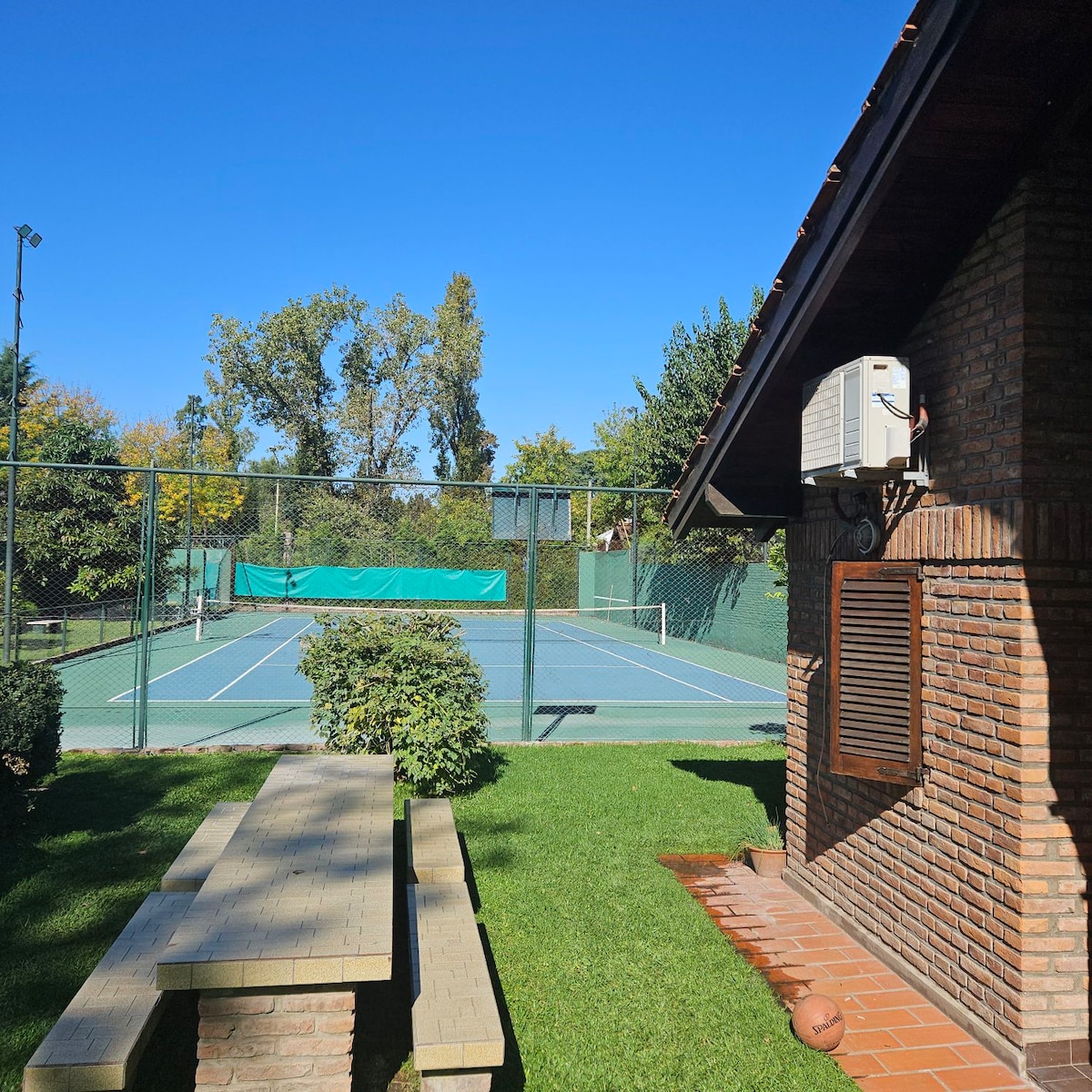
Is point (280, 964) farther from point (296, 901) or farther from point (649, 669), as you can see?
point (649, 669)

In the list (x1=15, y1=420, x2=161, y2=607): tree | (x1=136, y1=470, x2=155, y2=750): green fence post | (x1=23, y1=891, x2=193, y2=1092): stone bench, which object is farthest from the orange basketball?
(x1=15, y1=420, x2=161, y2=607): tree

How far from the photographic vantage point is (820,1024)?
400 cm

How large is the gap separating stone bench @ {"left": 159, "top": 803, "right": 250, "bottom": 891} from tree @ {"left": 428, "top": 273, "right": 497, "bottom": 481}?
1798 inches

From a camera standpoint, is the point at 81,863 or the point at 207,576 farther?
the point at 207,576

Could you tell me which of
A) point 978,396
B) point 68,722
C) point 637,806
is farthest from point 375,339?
point 978,396

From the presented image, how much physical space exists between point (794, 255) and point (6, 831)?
255 inches

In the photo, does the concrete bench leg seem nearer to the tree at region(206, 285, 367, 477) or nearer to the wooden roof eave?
the wooden roof eave

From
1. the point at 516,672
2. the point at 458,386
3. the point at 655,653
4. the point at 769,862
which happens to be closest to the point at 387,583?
the point at 516,672

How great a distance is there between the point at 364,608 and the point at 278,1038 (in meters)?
18.5

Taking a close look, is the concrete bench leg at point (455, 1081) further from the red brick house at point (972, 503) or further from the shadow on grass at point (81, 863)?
the red brick house at point (972, 503)

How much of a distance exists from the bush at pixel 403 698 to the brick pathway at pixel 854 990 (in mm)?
2316

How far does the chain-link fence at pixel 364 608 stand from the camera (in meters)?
11.7

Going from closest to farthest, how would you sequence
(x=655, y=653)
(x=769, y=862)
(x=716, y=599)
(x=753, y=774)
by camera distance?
1. (x=769, y=862)
2. (x=753, y=774)
3. (x=655, y=653)
4. (x=716, y=599)

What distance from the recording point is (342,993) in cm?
320
